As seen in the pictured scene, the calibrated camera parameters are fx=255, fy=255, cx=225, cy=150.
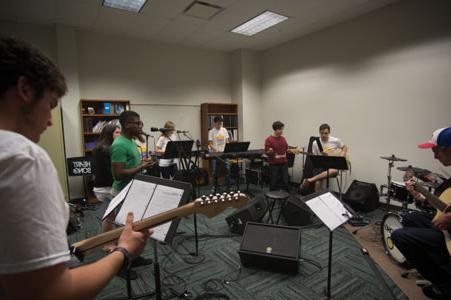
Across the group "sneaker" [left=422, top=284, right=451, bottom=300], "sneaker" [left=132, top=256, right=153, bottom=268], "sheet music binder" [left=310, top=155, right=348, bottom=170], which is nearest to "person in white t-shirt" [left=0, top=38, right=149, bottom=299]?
"sneaker" [left=132, top=256, right=153, bottom=268]

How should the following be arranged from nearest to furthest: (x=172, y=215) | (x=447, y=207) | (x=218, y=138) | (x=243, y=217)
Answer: (x=172, y=215) → (x=447, y=207) → (x=243, y=217) → (x=218, y=138)

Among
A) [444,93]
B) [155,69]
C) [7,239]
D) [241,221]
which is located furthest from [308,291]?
[155,69]

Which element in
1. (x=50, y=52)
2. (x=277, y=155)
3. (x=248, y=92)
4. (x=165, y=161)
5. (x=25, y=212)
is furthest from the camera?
(x=248, y=92)

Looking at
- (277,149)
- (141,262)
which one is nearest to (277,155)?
(277,149)

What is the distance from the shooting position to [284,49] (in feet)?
19.8

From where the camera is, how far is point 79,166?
4.52 m

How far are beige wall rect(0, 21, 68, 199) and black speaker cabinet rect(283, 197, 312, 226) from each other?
3.81m

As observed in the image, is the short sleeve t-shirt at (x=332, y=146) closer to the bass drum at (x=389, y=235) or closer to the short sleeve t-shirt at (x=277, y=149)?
the short sleeve t-shirt at (x=277, y=149)

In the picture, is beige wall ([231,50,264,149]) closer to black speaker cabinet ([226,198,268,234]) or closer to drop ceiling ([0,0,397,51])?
drop ceiling ([0,0,397,51])

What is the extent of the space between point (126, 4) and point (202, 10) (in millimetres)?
1184

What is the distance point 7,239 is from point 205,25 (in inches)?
196

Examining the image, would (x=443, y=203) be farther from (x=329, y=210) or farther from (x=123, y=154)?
(x=123, y=154)

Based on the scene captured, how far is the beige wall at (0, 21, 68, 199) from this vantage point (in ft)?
14.1

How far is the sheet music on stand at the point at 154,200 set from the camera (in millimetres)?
1416
